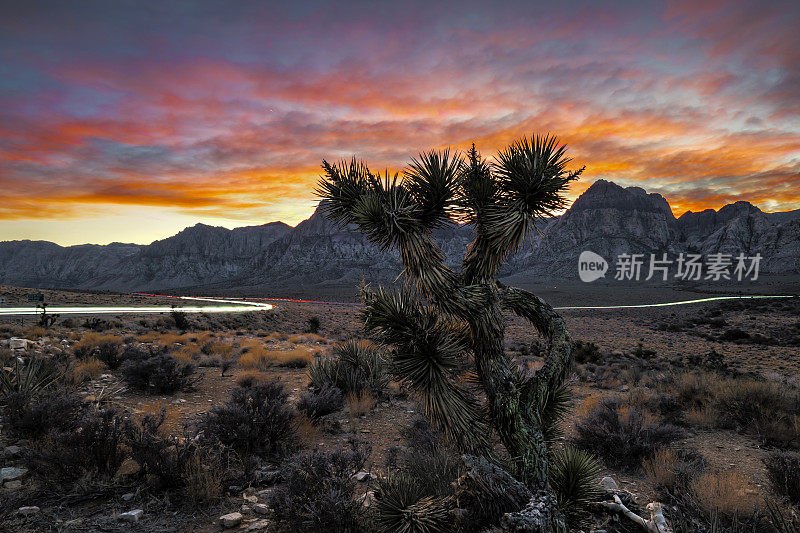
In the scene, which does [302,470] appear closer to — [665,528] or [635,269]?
[665,528]

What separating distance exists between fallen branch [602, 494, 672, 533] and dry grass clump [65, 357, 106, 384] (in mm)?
11016

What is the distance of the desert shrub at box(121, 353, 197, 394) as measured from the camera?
9.40m

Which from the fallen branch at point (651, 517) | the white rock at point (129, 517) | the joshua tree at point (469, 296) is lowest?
the white rock at point (129, 517)

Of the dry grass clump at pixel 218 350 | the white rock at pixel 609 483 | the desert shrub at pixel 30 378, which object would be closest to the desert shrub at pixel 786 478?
the white rock at pixel 609 483

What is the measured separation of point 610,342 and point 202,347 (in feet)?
84.4

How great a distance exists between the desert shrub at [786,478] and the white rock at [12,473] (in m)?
10.3

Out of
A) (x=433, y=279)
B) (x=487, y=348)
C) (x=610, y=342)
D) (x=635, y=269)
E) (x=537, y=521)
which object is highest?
(x=635, y=269)

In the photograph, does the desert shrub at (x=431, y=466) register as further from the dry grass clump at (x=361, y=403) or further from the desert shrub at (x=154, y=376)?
the desert shrub at (x=154, y=376)

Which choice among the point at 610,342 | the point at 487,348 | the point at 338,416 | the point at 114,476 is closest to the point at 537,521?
the point at 487,348

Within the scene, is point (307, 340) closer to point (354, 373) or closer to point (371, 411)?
point (354, 373)

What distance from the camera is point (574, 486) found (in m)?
4.15

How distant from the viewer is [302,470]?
175 inches

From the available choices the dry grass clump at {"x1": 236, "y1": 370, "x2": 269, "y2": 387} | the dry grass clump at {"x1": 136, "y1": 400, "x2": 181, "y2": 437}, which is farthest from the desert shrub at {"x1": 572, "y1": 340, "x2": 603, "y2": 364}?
the dry grass clump at {"x1": 136, "y1": 400, "x2": 181, "y2": 437}

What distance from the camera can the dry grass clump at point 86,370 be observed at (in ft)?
29.0
